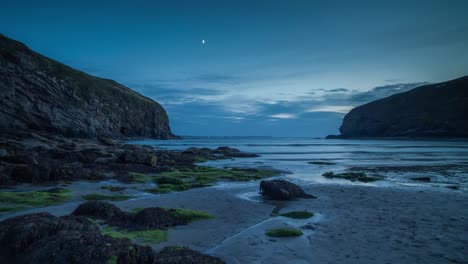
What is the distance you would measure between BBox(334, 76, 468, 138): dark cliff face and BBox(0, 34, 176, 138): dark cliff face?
419ft

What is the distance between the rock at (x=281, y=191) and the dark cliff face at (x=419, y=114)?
127 m

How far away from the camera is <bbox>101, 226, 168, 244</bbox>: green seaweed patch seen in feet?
23.6

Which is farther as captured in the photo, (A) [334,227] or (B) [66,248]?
(A) [334,227]

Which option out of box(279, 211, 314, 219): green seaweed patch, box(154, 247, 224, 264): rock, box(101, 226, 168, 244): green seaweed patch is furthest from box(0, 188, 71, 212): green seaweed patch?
box(279, 211, 314, 219): green seaweed patch

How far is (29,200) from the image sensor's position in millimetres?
11188

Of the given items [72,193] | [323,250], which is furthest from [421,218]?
[72,193]

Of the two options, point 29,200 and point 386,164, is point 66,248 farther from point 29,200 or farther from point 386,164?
point 386,164

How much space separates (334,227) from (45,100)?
223ft

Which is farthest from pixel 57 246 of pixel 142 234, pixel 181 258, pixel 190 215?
pixel 190 215

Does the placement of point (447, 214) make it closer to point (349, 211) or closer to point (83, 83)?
point (349, 211)

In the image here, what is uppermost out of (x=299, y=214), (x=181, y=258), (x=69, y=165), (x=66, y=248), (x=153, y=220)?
(x=66, y=248)

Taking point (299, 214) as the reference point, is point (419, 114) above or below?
above

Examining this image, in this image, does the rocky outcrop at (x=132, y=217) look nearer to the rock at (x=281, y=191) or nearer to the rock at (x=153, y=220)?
the rock at (x=153, y=220)

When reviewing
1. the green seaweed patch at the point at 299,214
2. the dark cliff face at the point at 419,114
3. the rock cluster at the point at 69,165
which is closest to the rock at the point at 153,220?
the green seaweed patch at the point at 299,214
